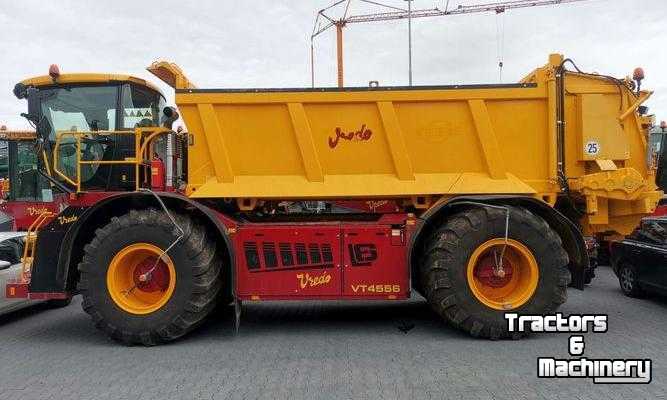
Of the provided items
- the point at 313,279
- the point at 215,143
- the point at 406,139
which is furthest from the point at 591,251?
the point at 215,143

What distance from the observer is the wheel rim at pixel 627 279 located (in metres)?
7.48

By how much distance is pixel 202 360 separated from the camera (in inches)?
187

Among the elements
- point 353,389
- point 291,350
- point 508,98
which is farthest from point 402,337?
point 508,98

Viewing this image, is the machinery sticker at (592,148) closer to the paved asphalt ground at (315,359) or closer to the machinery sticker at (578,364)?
the machinery sticker at (578,364)

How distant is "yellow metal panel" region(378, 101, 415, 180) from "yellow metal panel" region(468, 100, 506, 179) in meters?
0.83

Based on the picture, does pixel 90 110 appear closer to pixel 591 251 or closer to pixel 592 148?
pixel 592 148

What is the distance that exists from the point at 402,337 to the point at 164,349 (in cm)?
250

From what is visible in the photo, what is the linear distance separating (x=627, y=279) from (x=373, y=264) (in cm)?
464

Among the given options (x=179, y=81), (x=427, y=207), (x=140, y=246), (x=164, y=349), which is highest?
(x=179, y=81)

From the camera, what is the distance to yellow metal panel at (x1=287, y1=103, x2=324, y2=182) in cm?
548

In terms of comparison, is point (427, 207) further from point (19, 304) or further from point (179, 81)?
point (19, 304)

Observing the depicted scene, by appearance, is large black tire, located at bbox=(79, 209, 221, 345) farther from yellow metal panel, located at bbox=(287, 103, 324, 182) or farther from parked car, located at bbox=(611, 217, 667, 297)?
parked car, located at bbox=(611, 217, 667, 297)

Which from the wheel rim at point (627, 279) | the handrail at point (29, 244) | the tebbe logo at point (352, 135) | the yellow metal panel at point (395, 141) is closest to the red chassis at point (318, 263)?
the handrail at point (29, 244)

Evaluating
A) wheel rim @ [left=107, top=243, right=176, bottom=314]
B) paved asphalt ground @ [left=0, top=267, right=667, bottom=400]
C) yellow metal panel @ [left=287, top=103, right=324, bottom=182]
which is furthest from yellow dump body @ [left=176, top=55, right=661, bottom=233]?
paved asphalt ground @ [left=0, top=267, right=667, bottom=400]
